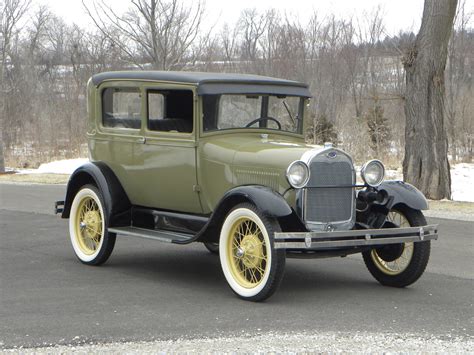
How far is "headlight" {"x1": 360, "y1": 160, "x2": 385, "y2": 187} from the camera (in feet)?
23.9

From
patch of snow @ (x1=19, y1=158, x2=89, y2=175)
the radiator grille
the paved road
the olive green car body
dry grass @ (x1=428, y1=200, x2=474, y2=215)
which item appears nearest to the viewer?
the paved road

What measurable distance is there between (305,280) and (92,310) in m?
2.23

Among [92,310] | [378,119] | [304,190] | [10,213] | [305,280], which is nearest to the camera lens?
[92,310]

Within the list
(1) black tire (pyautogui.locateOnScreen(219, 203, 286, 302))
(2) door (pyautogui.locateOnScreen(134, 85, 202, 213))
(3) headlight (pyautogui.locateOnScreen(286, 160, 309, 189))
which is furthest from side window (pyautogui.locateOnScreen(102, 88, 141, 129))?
(3) headlight (pyautogui.locateOnScreen(286, 160, 309, 189))

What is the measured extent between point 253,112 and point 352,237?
6.04 ft

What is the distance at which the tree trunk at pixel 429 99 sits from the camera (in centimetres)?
1556

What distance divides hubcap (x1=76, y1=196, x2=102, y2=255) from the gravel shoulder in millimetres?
3286

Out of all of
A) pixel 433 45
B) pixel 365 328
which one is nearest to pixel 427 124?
pixel 433 45

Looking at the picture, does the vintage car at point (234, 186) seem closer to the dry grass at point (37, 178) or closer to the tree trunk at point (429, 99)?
the tree trunk at point (429, 99)

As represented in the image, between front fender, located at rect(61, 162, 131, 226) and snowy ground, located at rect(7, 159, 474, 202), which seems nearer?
front fender, located at rect(61, 162, 131, 226)

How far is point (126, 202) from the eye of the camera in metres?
8.31

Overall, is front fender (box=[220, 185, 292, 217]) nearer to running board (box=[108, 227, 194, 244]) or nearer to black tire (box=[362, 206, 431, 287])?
running board (box=[108, 227, 194, 244])

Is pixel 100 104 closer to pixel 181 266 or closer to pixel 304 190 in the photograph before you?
pixel 181 266

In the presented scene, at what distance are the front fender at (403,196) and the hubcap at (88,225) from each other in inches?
120
